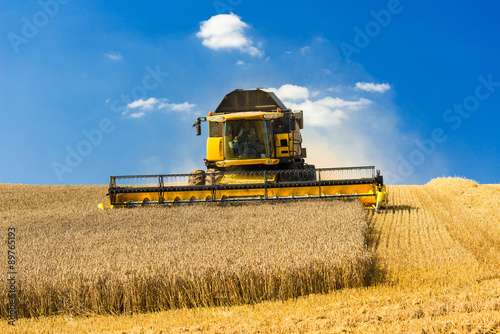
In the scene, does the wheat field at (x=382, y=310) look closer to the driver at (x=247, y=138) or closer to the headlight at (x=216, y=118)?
the driver at (x=247, y=138)

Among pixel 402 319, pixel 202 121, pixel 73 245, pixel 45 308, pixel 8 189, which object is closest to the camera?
pixel 402 319

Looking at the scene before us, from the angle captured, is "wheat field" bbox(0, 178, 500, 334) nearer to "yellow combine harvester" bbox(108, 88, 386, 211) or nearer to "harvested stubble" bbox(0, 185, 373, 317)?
"harvested stubble" bbox(0, 185, 373, 317)

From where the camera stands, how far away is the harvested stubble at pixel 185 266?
16.8ft

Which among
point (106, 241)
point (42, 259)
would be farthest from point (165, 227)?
point (42, 259)

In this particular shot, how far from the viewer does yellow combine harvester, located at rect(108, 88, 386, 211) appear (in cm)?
1166

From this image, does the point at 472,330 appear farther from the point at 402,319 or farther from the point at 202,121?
the point at 202,121

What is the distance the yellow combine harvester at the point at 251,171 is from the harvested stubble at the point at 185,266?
10.9ft

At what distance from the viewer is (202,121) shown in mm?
12938

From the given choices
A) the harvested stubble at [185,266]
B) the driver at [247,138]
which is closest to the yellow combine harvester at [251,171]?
the driver at [247,138]

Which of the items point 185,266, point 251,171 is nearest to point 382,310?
point 185,266

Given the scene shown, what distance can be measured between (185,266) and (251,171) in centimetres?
726

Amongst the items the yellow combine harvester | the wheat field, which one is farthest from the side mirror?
the wheat field

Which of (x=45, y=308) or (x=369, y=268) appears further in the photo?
(x=369, y=268)

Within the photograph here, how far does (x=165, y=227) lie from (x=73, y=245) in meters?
1.86
